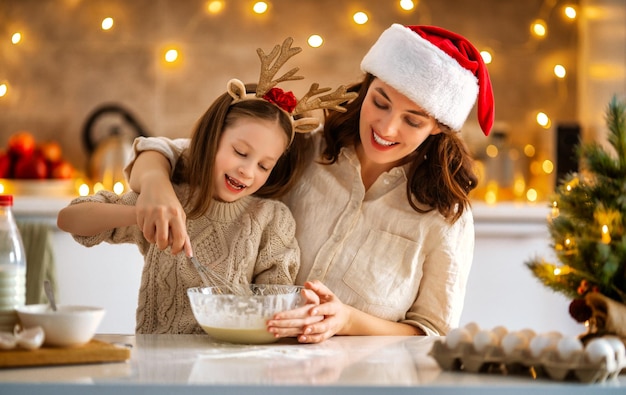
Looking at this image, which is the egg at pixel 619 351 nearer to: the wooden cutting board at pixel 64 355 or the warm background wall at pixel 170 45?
the wooden cutting board at pixel 64 355

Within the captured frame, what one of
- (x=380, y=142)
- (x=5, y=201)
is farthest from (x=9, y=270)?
(x=380, y=142)

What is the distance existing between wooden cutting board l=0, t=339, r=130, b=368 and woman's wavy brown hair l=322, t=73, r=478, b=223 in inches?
30.6

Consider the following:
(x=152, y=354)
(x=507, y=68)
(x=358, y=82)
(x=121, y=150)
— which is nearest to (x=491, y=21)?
(x=507, y=68)

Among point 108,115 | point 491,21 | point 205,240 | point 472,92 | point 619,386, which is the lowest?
point 619,386

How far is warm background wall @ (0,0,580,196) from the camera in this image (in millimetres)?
3539

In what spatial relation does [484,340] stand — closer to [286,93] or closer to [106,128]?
[286,93]

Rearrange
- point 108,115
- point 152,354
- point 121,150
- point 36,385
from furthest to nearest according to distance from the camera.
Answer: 1. point 108,115
2. point 121,150
3. point 152,354
4. point 36,385

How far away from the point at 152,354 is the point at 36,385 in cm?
23

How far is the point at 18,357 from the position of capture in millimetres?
1132

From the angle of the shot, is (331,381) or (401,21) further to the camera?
(401,21)

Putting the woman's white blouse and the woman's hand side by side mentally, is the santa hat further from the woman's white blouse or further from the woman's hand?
the woman's hand

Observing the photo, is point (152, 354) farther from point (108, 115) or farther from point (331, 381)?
point (108, 115)

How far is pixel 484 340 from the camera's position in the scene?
1.16m

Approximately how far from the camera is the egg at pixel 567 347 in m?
1.11
